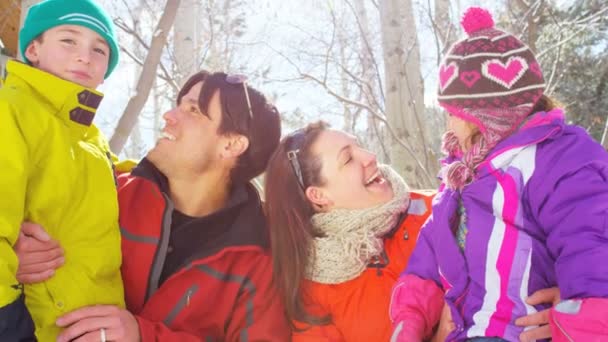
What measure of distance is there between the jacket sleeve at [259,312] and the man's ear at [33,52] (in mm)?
1116

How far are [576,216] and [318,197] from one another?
1076mm

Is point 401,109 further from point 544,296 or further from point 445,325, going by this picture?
point 544,296

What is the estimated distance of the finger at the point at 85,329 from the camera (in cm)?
171

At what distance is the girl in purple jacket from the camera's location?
137cm

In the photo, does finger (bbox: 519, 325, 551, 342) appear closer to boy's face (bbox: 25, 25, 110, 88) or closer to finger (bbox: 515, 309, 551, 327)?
finger (bbox: 515, 309, 551, 327)

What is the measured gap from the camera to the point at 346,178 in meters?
2.22

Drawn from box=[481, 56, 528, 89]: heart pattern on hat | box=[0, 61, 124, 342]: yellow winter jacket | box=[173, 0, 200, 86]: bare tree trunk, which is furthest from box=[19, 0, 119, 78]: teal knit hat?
box=[173, 0, 200, 86]: bare tree trunk

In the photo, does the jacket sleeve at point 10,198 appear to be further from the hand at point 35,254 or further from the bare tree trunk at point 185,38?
the bare tree trunk at point 185,38

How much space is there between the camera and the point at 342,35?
7.85 meters

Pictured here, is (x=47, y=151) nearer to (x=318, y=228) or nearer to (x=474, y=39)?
(x=318, y=228)

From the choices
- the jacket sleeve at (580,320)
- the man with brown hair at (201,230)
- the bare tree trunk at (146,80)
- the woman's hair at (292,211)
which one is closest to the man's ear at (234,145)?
the man with brown hair at (201,230)

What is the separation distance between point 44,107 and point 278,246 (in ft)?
3.17

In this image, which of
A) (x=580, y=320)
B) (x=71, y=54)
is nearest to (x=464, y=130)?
(x=580, y=320)

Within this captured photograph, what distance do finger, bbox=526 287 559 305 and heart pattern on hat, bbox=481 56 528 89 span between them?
62 centimetres
